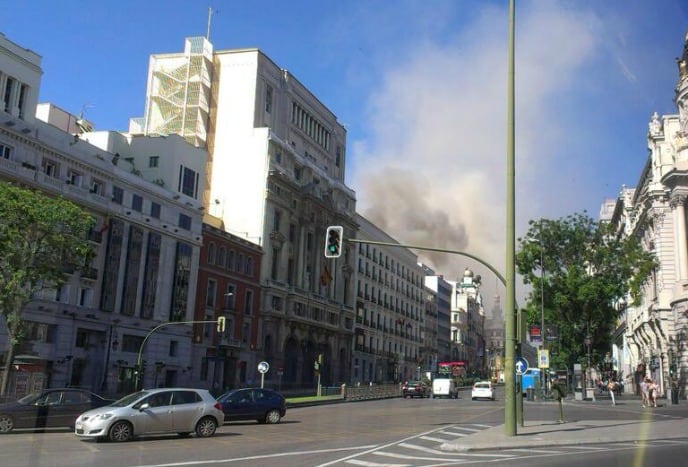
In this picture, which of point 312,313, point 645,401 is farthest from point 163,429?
point 312,313

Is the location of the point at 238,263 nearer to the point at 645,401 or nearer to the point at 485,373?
the point at 645,401

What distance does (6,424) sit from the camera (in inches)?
829

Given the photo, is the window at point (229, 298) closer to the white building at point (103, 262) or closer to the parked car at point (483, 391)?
the white building at point (103, 262)

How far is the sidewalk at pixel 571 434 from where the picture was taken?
17.7m

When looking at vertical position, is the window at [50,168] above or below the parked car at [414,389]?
above

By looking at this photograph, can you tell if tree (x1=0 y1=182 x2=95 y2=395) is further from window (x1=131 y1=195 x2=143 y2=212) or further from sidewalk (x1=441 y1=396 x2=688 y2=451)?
sidewalk (x1=441 y1=396 x2=688 y2=451)

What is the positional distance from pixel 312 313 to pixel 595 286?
35389mm

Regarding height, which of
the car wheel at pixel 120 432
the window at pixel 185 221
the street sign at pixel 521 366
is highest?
the window at pixel 185 221

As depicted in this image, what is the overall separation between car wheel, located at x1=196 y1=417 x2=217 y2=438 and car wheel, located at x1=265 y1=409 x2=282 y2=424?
6.67 m

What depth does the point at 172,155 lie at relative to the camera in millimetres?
60562

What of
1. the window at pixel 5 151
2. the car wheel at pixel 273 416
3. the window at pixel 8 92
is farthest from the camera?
the window at pixel 8 92

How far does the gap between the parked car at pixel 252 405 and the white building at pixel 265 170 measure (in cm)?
4091

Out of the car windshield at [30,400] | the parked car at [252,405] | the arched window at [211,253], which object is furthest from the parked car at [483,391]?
the car windshield at [30,400]

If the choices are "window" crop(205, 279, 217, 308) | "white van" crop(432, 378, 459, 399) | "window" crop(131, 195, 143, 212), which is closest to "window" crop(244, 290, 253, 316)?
"window" crop(205, 279, 217, 308)
